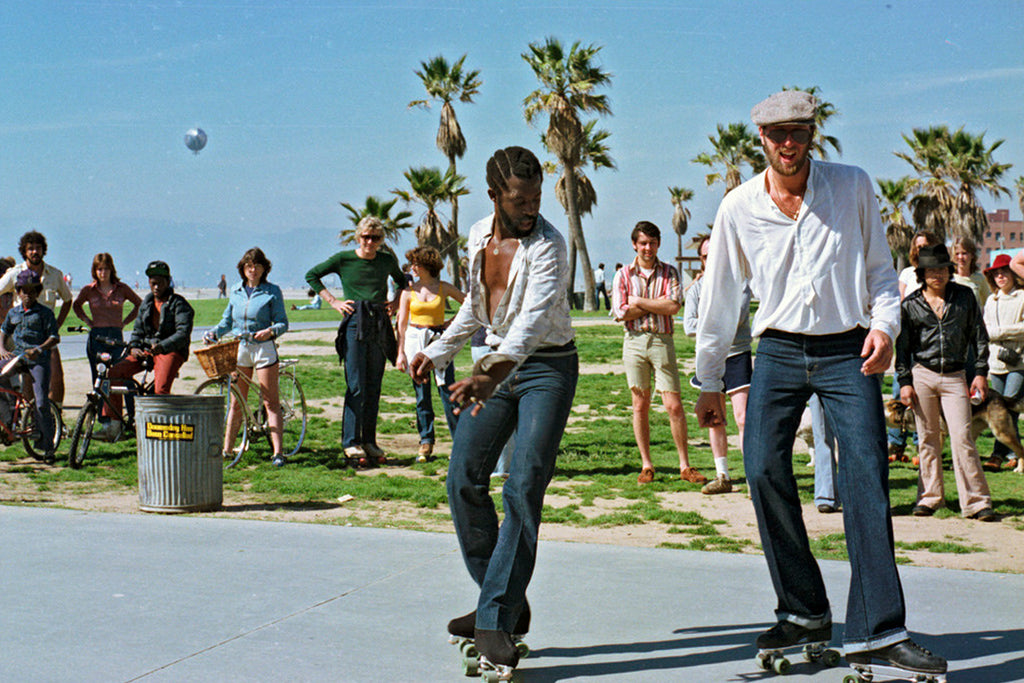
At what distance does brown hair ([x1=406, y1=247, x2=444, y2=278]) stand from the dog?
398 cm

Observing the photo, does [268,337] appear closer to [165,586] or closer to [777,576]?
[165,586]

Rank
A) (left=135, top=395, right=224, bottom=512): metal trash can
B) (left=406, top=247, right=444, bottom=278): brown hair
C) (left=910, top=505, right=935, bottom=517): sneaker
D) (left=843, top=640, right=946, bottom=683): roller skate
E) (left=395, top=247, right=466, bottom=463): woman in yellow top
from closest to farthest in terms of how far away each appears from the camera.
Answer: (left=843, top=640, right=946, bottom=683): roller skate → (left=910, top=505, right=935, bottom=517): sneaker → (left=135, top=395, right=224, bottom=512): metal trash can → (left=395, top=247, right=466, bottom=463): woman in yellow top → (left=406, top=247, right=444, bottom=278): brown hair

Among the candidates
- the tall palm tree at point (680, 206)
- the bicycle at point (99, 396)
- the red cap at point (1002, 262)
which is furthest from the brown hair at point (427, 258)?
the tall palm tree at point (680, 206)

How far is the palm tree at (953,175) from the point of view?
4794 cm

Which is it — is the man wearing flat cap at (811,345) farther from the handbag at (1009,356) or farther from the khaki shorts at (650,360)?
the handbag at (1009,356)

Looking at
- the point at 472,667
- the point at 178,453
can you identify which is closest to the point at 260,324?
the point at 178,453

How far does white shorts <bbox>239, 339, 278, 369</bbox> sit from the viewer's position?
10.2m

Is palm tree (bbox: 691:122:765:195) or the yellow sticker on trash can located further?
palm tree (bbox: 691:122:765:195)

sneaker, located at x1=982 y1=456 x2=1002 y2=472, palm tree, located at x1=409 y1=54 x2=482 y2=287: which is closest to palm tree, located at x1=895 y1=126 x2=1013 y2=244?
palm tree, located at x1=409 y1=54 x2=482 y2=287

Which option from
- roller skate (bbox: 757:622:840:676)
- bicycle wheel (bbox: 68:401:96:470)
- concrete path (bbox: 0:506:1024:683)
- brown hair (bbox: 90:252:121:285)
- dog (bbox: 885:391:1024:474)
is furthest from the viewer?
brown hair (bbox: 90:252:121:285)

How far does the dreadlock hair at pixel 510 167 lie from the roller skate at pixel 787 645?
6.15ft

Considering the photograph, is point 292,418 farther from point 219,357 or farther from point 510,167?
point 510,167

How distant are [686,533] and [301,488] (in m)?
3.36

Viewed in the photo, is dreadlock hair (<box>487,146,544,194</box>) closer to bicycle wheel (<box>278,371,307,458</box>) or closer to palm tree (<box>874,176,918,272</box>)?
bicycle wheel (<box>278,371,307,458</box>)
